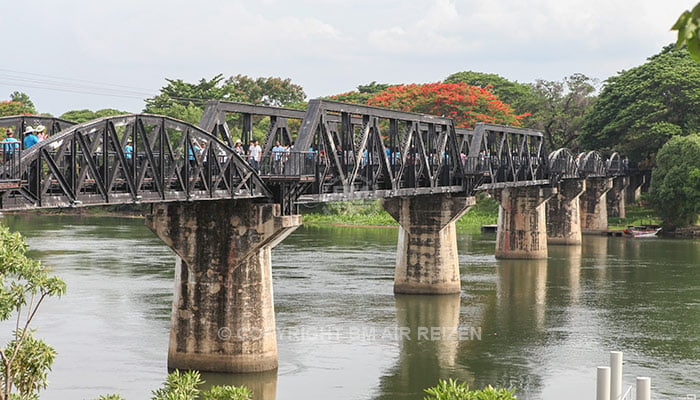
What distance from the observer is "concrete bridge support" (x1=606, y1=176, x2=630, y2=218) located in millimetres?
99875

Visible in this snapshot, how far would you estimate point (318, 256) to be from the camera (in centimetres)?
6744

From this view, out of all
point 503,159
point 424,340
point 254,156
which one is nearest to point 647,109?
point 503,159

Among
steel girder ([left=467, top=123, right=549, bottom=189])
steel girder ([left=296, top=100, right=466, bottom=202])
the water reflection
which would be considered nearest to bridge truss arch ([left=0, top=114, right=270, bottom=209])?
steel girder ([left=296, top=100, right=466, bottom=202])

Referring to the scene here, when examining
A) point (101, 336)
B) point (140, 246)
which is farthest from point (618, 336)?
point (140, 246)

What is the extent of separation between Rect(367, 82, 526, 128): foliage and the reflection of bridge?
47022 millimetres

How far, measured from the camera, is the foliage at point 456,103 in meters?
96.8

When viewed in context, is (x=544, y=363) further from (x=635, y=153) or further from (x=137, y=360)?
(x=635, y=153)

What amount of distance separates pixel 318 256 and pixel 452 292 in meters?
19.8

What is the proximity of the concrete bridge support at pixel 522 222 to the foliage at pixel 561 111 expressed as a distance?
40095 mm

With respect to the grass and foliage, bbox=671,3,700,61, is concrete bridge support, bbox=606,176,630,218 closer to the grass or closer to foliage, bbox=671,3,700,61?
the grass

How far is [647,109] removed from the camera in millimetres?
96125

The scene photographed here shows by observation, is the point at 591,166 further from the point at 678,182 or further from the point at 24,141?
Result: the point at 24,141

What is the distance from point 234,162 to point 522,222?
1735 inches

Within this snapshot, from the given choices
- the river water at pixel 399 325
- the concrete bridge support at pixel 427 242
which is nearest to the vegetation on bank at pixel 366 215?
the river water at pixel 399 325
